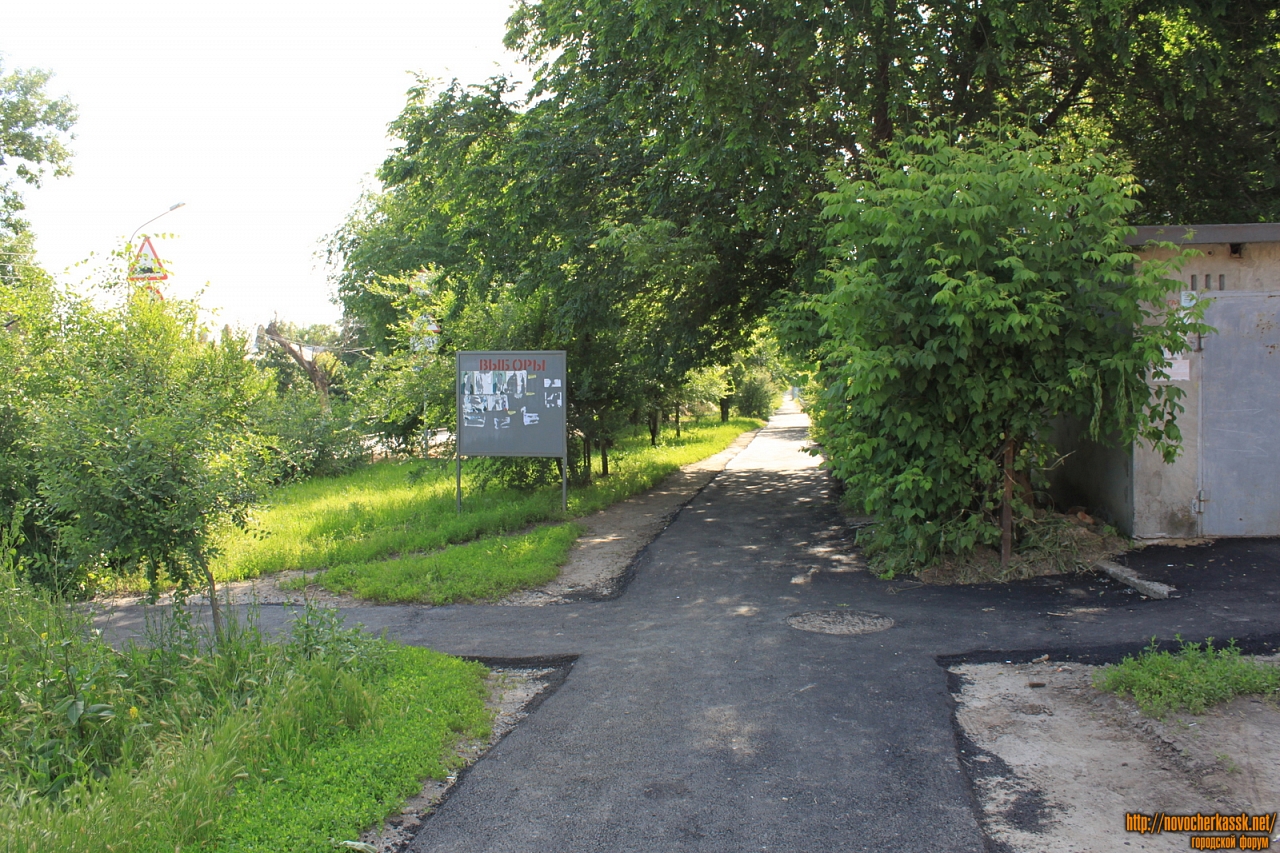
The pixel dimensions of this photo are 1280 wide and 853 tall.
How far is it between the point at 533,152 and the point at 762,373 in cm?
3466

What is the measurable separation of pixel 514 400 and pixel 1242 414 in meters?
8.56

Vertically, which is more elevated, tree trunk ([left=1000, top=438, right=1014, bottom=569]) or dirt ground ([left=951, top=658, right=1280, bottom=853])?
tree trunk ([left=1000, top=438, right=1014, bottom=569])

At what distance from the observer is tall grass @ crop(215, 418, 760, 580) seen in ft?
33.2

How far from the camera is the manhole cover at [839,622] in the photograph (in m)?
6.71

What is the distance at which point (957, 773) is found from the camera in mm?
4184

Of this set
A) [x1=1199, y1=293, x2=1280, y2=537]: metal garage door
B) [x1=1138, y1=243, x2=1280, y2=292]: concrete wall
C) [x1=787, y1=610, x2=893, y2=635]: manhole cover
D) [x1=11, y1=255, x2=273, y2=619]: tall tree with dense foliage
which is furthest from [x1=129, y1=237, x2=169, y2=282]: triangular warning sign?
[x1=1199, y1=293, x2=1280, y2=537]: metal garage door

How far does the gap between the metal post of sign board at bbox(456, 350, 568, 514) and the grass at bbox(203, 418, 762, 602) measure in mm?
1002

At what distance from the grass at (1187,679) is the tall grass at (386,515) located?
590 centimetres

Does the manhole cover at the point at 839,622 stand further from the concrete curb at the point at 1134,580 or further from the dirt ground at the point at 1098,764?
the concrete curb at the point at 1134,580

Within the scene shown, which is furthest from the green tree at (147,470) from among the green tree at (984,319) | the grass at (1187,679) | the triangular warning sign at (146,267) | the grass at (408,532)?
the grass at (1187,679)

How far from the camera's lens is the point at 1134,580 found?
7.27 meters

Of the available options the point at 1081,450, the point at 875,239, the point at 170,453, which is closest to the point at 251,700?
the point at 170,453

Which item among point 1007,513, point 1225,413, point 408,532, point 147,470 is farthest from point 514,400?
point 1225,413

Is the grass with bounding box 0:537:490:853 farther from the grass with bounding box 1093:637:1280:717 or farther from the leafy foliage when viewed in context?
the grass with bounding box 1093:637:1280:717
